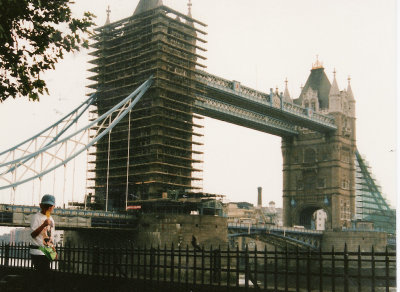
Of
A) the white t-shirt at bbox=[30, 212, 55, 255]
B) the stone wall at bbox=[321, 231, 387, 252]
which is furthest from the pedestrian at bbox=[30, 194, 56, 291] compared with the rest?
the stone wall at bbox=[321, 231, 387, 252]

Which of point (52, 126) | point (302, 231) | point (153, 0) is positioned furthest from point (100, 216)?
point (302, 231)

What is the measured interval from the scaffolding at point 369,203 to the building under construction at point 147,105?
30.7 meters

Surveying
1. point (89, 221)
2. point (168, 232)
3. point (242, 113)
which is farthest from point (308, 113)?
point (89, 221)

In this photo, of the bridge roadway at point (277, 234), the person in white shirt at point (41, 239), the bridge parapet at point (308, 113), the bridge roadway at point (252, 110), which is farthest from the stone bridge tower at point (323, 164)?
the person in white shirt at point (41, 239)

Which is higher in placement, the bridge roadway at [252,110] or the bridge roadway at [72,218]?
the bridge roadway at [252,110]

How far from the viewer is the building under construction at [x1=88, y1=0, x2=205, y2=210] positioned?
44.2 meters

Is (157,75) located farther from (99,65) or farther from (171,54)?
(99,65)

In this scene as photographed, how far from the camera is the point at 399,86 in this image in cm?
930

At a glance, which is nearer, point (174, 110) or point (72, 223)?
point (72, 223)

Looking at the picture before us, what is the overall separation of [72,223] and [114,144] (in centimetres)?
1309

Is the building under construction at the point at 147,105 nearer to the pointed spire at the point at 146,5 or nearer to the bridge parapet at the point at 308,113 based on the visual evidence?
the pointed spire at the point at 146,5

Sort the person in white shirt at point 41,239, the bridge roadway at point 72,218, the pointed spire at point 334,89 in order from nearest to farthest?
1. the person in white shirt at point 41,239
2. the bridge roadway at point 72,218
3. the pointed spire at point 334,89

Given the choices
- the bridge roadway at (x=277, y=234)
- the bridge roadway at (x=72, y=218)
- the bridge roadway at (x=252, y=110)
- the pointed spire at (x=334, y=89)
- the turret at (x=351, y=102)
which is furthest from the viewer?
the turret at (x=351, y=102)

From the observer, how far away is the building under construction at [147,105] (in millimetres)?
44250
